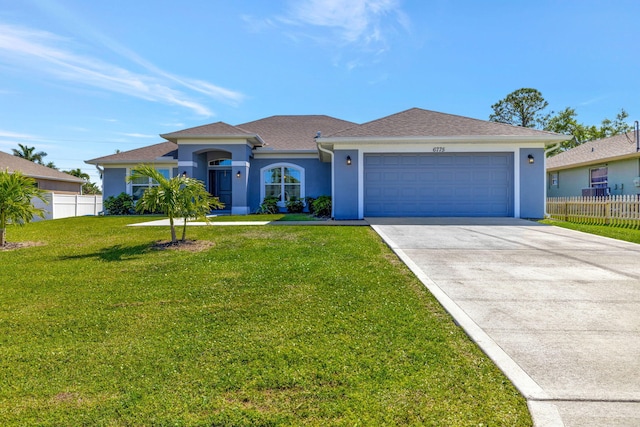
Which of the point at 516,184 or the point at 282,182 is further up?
the point at 282,182

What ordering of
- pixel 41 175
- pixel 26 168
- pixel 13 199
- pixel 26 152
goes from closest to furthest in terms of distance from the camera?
pixel 13 199
pixel 26 168
pixel 41 175
pixel 26 152

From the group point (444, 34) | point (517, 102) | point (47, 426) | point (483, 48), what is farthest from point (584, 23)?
point (517, 102)

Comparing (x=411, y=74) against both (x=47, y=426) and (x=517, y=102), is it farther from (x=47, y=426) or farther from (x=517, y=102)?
(x=517, y=102)

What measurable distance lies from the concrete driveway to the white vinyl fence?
16952 millimetres

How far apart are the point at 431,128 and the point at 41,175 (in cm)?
2579

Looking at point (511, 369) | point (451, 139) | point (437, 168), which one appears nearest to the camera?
point (511, 369)

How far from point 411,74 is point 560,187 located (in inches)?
483

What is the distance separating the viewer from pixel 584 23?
45.1ft

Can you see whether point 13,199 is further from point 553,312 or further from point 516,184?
point 516,184

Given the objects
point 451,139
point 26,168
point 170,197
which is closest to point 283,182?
point 451,139

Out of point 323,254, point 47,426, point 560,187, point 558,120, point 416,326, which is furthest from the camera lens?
point 558,120

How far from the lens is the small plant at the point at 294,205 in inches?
649

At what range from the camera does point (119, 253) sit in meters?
6.76

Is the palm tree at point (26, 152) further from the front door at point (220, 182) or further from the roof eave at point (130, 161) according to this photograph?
the front door at point (220, 182)
